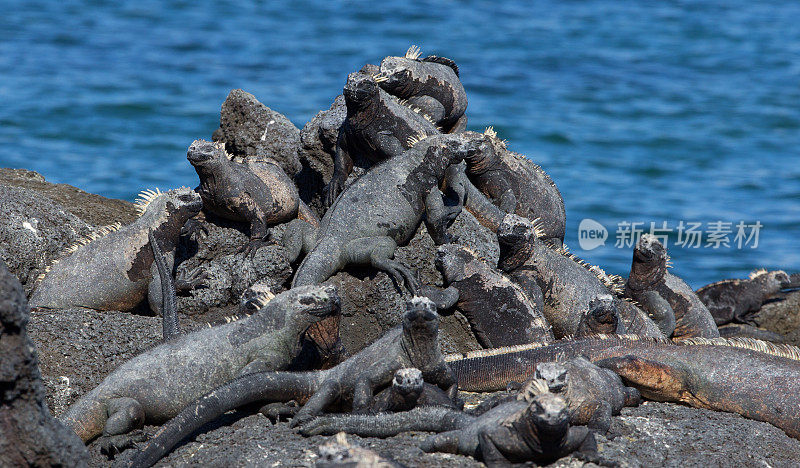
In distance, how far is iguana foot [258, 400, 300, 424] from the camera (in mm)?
4844

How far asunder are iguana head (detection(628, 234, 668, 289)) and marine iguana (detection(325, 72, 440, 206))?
6.45 ft

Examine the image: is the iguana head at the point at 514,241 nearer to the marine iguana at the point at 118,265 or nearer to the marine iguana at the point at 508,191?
the marine iguana at the point at 508,191

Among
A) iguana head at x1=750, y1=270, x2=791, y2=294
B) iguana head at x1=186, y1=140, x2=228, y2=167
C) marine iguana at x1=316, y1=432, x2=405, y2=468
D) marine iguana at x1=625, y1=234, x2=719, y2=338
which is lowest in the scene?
iguana head at x1=750, y1=270, x2=791, y2=294

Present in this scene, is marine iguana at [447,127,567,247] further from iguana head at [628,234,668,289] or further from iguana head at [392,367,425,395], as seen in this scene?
iguana head at [392,367,425,395]

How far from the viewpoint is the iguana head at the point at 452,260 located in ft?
20.6

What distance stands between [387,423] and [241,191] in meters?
2.67

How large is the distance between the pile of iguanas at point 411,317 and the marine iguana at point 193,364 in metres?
0.01

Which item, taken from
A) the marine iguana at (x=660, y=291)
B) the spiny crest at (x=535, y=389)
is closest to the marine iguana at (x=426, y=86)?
the marine iguana at (x=660, y=291)

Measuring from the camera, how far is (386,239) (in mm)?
6363

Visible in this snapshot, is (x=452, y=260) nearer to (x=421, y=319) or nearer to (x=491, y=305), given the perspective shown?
(x=491, y=305)

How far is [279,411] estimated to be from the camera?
4852 mm
